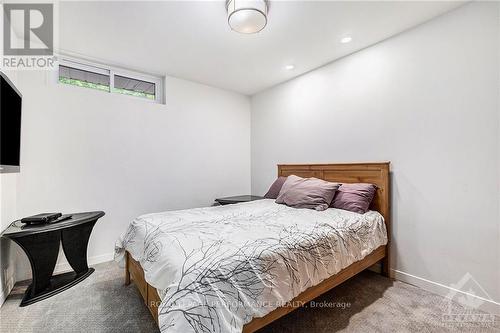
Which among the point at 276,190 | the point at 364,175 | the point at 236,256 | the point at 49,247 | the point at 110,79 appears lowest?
the point at 49,247

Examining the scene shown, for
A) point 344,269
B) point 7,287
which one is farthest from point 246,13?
point 7,287

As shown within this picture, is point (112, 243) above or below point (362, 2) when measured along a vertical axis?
below

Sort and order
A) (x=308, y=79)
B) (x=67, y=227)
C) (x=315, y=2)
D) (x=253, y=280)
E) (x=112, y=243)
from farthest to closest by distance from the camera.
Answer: (x=308, y=79)
(x=112, y=243)
(x=67, y=227)
(x=315, y=2)
(x=253, y=280)

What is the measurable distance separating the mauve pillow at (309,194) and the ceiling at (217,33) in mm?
1600

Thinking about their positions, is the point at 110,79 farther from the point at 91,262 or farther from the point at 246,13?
the point at 91,262

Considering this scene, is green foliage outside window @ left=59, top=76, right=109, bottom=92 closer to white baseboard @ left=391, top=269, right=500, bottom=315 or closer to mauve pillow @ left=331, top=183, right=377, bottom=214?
mauve pillow @ left=331, top=183, right=377, bottom=214

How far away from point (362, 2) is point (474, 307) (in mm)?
2695

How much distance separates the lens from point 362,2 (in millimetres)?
1877

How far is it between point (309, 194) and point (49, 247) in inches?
100

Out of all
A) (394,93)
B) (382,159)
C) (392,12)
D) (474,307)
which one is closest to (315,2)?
(392,12)

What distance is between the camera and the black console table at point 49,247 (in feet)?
6.10

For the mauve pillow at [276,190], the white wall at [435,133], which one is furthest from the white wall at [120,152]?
the white wall at [435,133]

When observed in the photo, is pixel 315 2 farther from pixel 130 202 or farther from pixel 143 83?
pixel 130 202

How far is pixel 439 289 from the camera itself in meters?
2.01
